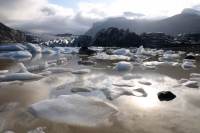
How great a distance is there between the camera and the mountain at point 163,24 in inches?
3270

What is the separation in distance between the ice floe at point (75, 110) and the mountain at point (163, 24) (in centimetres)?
8165

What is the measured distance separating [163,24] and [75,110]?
8727 cm

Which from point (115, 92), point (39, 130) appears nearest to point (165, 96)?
point (115, 92)

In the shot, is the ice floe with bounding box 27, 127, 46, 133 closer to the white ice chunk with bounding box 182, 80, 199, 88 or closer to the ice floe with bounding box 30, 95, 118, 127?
the ice floe with bounding box 30, 95, 118, 127

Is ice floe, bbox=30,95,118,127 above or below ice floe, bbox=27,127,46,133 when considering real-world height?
above

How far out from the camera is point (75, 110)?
4.64 meters

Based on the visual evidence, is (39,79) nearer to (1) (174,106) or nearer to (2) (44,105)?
(2) (44,105)

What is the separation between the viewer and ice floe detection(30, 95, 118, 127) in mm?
4320

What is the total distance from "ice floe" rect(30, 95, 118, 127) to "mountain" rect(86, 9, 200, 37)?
81.7m

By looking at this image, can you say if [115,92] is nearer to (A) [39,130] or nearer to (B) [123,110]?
(B) [123,110]

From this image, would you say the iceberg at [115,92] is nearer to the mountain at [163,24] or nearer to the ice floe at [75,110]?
the ice floe at [75,110]

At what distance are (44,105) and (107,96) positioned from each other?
1588 millimetres

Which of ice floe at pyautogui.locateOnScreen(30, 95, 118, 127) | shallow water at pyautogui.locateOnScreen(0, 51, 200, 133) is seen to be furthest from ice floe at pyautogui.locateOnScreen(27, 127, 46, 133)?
ice floe at pyautogui.locateOnScreen(30, 95, 118, 127)

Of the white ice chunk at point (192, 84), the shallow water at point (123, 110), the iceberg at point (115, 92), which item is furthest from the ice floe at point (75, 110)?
the white ice chunk at point (192, 84)
